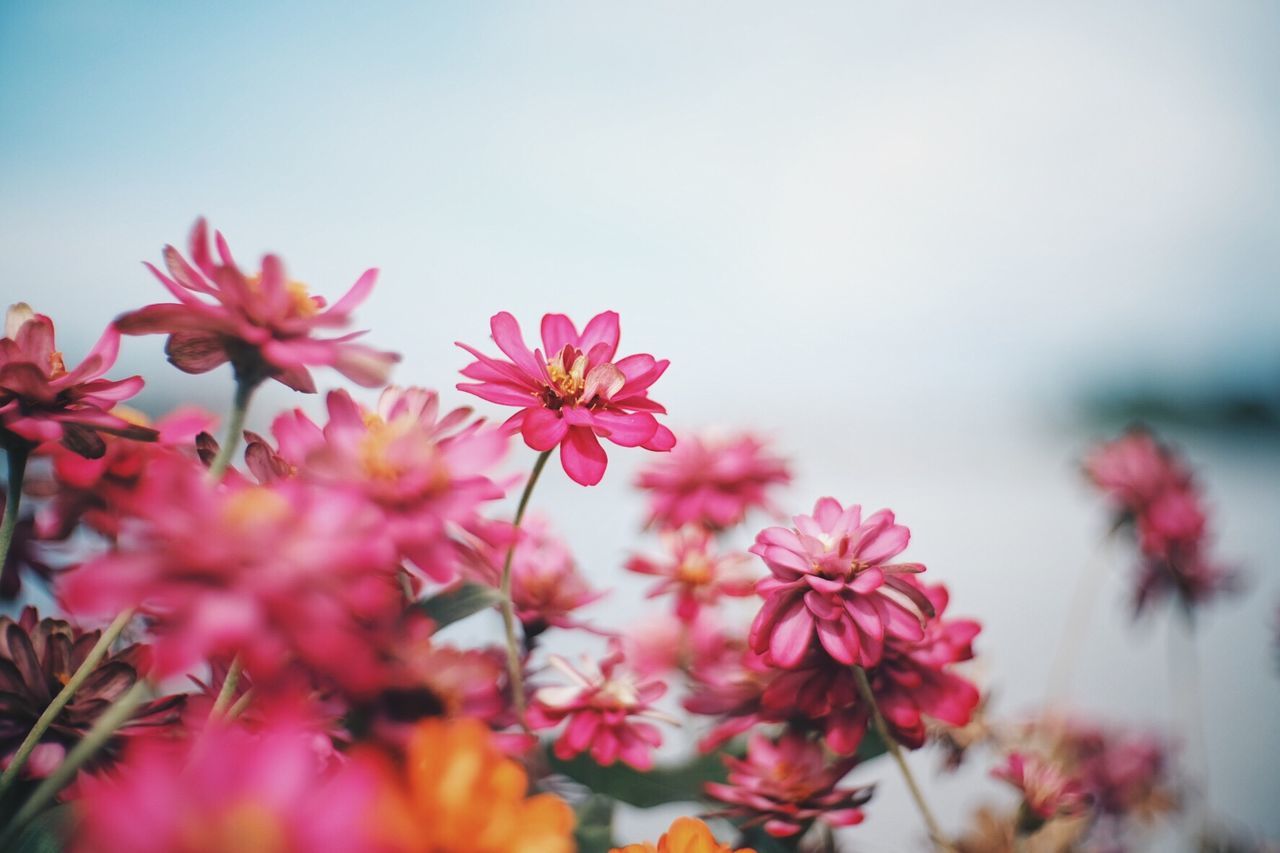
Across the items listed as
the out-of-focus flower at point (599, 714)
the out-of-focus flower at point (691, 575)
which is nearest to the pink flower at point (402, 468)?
the out-of-focus flower at point (599, 714)

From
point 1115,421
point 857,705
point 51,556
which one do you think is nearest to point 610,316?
point 857,705

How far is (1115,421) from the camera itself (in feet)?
20.6

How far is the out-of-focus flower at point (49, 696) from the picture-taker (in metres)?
0.25

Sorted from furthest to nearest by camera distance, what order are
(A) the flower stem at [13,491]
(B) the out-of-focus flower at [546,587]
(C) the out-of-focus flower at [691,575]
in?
(C) the out-of-focus flower at [691,575]
(B) the out-of-focus flower at [546,587]
(A) the flower stem at [13,491]

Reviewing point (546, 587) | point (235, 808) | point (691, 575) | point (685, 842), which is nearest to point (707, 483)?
point (691, 575)

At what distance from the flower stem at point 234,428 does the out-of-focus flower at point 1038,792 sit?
1.20 ft

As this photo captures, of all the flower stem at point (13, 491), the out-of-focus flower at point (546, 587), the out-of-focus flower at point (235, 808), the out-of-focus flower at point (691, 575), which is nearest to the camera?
the out-of-focus flower at point (235, 808)

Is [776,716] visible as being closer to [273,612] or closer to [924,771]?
[273,612]

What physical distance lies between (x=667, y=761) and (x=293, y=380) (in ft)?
1.00

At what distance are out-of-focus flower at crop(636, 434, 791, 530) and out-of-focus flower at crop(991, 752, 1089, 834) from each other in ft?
0.72

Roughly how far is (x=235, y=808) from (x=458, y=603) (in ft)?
0.33

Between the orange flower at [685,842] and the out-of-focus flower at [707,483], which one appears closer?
the orange flower at [685,842]

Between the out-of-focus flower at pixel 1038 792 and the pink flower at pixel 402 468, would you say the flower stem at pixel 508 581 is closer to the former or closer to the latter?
the pink flower at pixel 402 468

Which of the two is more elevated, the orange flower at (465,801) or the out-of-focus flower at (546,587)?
the out-of-focus flower at (546,587)
